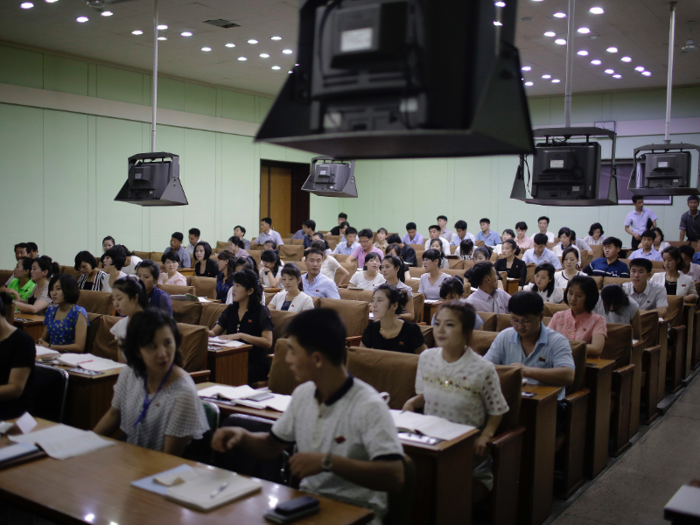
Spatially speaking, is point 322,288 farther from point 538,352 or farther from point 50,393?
point 50,393

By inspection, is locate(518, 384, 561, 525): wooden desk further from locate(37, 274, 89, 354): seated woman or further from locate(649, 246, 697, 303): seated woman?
locate(649, 246, 697, 303): seated woman

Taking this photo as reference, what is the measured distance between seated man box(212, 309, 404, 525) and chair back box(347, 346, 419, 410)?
1.16 metres

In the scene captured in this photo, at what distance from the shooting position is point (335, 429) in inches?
82.3

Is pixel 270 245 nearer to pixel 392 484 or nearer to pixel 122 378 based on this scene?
pixel 122 378

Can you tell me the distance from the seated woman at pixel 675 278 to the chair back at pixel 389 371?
455 cm

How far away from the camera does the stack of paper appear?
256 cm

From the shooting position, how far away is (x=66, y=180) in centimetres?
1152

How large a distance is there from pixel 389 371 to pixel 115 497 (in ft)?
5.60

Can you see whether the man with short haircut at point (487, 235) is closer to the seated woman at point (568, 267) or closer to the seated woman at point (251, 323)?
the seated woman at point (568, 267)

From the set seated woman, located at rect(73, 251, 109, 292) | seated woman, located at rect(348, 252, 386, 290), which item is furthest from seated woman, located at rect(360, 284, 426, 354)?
seated woman, located at rect(73, 251, 109, 292)

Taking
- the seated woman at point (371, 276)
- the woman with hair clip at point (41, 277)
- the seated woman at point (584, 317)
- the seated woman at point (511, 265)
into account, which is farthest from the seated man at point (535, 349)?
the seated woman at point (511, 265)

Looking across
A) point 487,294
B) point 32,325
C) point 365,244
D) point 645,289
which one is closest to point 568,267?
point 645,289

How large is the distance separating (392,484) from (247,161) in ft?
44.7

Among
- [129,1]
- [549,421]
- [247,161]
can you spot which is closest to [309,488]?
[549,421]
